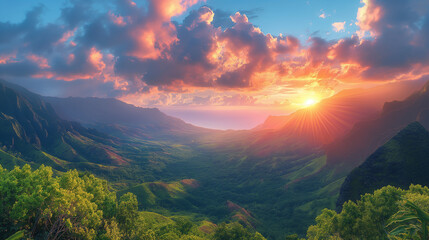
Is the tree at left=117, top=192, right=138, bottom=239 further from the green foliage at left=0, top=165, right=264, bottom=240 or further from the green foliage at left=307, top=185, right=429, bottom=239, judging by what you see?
the green foliage at left=307, top=185, right=429, bottom=239

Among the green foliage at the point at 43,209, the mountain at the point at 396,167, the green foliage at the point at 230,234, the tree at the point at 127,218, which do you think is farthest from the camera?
the mountain at the point at 396,167

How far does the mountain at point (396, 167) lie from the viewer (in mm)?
113312

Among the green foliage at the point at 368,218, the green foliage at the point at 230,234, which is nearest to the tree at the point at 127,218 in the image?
the green foliage at the point at 230,234

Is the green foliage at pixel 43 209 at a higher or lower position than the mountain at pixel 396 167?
higher

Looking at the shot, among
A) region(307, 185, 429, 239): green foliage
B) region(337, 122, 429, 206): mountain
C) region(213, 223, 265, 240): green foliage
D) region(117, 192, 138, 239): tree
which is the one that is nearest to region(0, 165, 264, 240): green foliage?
region(117, 192, 138, 239): tree

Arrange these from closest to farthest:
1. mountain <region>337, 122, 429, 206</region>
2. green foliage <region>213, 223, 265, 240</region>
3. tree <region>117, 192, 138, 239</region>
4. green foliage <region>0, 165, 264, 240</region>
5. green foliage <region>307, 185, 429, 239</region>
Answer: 1. green foliage <region>0, 165, 264, 240</region>
2. green foliage <region>307, 185, 429, 239</region>
3. tree <region>117, 192, 138, 239</region>
4. green foliage <region>213, 223, 265, 240</region>
5. mountain <region>337, 122, 429, 206</region>

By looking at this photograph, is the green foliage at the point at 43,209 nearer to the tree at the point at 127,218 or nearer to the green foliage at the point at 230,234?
the tree at the point at 127,218

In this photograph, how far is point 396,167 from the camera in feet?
394

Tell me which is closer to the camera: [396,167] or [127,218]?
[127,218]

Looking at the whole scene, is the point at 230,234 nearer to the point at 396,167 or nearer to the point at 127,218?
the point at 127,218

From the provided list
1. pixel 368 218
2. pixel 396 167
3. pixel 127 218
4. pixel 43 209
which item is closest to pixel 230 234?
pixel 127 218

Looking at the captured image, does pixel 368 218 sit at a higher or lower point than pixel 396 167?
higher

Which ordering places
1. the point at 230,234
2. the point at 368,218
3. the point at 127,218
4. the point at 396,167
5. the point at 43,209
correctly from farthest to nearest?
the point at 396,167
the point at 230,234
the point at 127,218
the point at 368,218
the point at 43,209

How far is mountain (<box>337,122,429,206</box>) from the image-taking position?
113m
